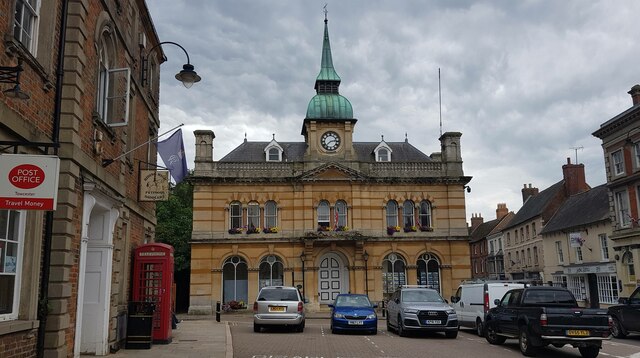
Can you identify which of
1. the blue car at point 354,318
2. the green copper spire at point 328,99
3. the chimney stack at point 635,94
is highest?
the green copper spire at point 328,99

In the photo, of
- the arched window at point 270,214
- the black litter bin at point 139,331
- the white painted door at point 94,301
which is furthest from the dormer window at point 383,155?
the white painted door at point 94,301

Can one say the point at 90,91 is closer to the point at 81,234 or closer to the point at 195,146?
the point at 81,234

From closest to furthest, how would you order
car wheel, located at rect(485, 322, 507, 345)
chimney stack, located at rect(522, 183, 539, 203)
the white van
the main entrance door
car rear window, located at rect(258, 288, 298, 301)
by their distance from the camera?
car wheel, located at rect(485, 322, 507, 345), the white van, car rear window, located at rect(258, 288, 298, 301), the main entrance door, chimney stack, located at rect(522, 183, 539, 203)

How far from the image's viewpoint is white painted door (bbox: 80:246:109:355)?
12430 millimetres

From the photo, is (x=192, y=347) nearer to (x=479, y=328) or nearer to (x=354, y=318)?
(x=354, y=318)

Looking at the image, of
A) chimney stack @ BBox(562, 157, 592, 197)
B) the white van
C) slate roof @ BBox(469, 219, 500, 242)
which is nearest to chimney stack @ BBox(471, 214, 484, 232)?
slate roof @ BBox(469, 219, 500, 242)

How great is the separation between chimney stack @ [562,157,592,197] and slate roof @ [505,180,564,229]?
55cm

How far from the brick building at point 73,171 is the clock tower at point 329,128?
71.4ft

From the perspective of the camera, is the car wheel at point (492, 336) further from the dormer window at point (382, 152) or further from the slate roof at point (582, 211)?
the dormer window at point (382, 152)

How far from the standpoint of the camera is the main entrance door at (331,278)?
→ 35.8 m

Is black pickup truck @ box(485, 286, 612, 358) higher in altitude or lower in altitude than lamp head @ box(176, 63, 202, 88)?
lower

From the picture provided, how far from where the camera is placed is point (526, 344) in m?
14.6

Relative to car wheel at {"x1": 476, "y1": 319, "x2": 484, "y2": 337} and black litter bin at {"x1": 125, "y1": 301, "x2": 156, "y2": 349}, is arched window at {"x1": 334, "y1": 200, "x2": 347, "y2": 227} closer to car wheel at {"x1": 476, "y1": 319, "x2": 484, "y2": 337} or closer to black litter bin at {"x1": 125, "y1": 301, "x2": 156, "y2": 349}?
car wheel at {"x1": 476, "y1": 319, "x2": 484, "y2": 337}

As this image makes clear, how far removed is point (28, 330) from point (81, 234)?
2.53m
